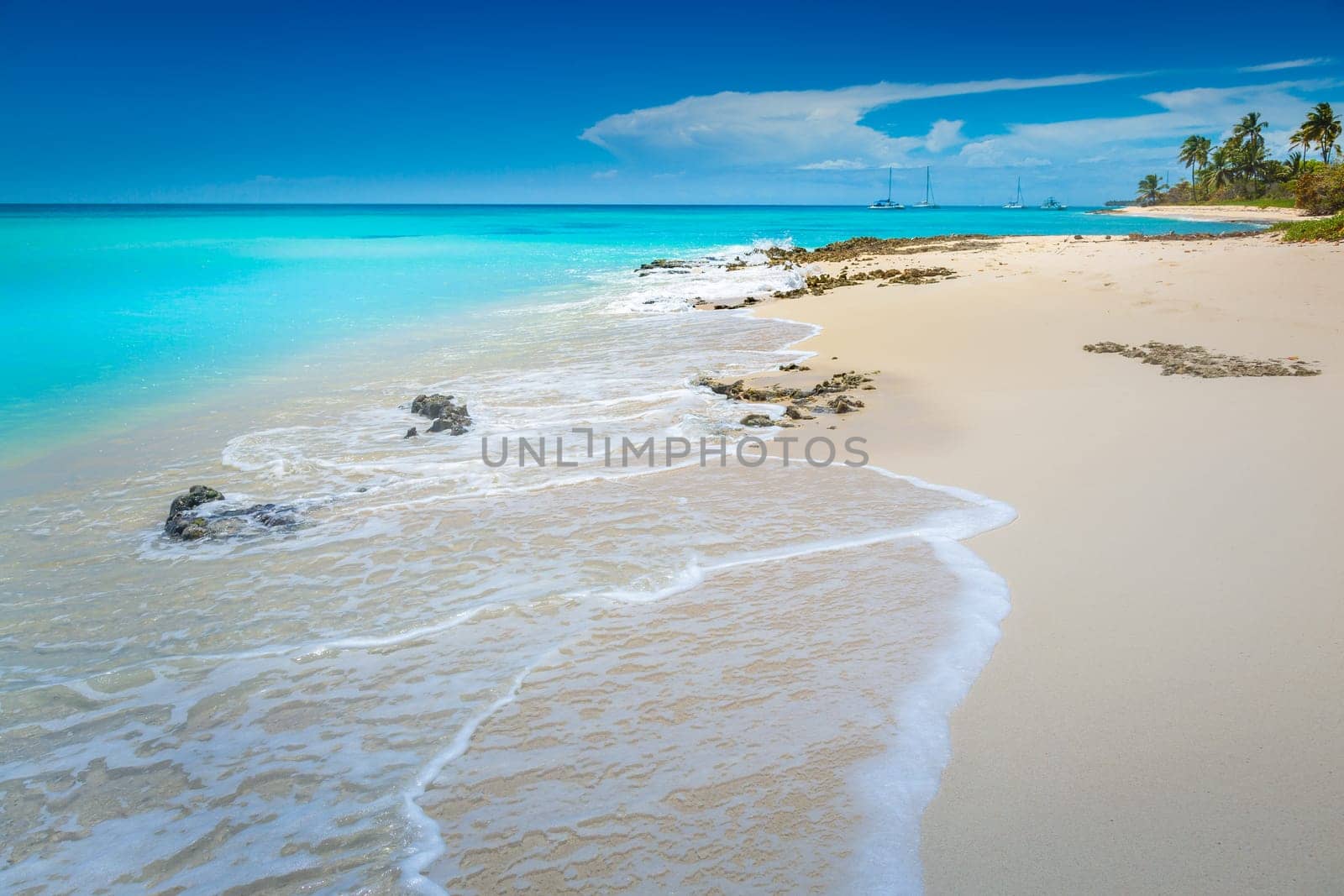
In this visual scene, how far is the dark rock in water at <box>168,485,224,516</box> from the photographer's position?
Result: 19.4ft

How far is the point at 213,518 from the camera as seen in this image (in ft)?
19.2

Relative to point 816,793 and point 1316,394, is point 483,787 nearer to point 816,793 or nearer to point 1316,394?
point 816,793

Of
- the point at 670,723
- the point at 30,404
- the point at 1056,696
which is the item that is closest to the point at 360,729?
the point at 670,723

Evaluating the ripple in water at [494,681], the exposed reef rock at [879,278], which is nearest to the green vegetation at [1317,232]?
the exposed reef rock at [879,278]

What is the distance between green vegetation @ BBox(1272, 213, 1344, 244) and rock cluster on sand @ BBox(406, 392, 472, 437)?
66.6 ft

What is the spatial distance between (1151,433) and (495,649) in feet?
20.2

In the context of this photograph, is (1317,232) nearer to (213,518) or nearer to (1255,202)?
(213,518)

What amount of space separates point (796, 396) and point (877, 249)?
77.0 ft

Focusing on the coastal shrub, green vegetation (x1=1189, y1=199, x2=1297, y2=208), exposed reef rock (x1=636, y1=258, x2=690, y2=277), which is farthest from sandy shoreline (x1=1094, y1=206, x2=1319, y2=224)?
exposed reef rock (x1=636, y1=258, x2=690, y2=277)

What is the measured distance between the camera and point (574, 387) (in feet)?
34.5

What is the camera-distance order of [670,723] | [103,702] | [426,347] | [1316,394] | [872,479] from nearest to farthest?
1. [670,723]
2. [103,702]
3. [872,479]
4. [1316,394]
5. [426,347]

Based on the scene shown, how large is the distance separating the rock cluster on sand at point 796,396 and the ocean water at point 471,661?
1.88 feet

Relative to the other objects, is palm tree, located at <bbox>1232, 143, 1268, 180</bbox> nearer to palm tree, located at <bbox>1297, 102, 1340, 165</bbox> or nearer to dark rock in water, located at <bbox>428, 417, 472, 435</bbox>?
palm tree, located at <bbox>1297, 102, 1340, 165</bbox>

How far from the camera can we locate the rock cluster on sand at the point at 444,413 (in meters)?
8.30
